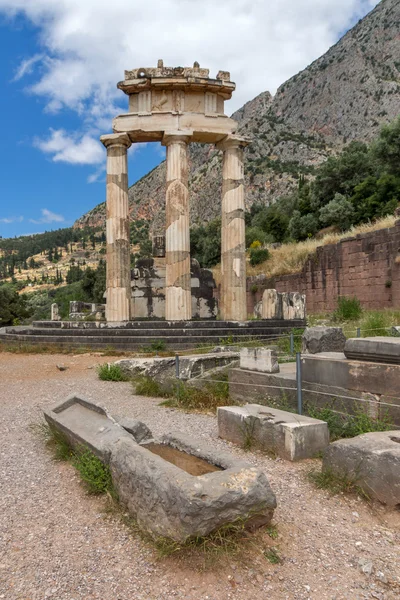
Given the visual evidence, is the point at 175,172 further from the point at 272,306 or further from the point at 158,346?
the point at 158,346

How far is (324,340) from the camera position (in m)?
7.82

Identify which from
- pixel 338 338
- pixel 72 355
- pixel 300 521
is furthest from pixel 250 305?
pixel 300 521

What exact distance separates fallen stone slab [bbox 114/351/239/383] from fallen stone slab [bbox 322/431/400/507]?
4217mm

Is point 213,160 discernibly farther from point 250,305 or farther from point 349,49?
point 250,305

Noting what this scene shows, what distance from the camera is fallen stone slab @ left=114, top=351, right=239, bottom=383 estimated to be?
8281 millimetres

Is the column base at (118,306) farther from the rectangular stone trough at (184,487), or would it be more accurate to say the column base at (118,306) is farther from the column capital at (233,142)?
the rectangular stone trough at (184,487)

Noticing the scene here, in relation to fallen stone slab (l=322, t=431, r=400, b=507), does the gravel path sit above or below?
below

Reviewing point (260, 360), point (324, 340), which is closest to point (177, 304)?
point (324, 340)

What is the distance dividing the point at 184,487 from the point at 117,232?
1308 cm

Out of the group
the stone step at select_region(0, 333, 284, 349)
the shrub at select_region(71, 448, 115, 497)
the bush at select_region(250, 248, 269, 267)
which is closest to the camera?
the shrub at select_region(71, 448, 115, 497)

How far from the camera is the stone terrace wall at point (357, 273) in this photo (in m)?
18.0

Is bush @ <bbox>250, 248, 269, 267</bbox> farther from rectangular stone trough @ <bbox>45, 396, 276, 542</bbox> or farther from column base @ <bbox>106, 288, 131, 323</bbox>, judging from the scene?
rectangular stone trough @ <bbox>45, 396, 276, 542</bbox>

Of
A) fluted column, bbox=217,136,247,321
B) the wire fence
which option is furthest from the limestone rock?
fluted column, bbox=217,136,247,321

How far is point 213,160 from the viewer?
295 ft
